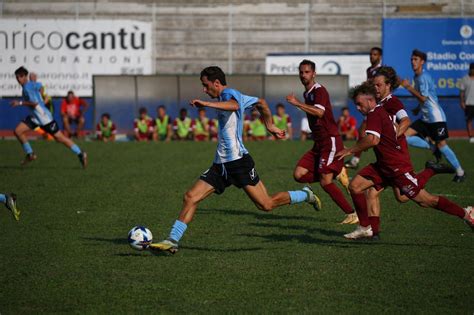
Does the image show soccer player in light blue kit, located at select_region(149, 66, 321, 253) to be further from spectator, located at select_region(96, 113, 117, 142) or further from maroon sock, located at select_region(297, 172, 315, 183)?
spectator, located at select_region(96, 113, 117, 142)

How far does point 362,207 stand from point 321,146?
1.34 meters

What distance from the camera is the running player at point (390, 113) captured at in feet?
32.3

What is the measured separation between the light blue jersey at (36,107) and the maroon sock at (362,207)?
33.4ft

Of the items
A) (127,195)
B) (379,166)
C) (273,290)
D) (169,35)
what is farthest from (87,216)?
(169,35)

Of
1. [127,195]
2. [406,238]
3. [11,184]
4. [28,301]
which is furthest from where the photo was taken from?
[11,184]

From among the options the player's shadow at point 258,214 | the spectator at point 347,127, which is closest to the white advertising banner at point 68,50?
the spectator at point 347,127

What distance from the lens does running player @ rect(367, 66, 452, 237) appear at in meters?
9.84

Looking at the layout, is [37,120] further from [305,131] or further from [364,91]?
[305,131]

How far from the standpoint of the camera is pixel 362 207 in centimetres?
990

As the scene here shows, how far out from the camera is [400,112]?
34.0ft

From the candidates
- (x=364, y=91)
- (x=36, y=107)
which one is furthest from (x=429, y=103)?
(x=36, y=107)

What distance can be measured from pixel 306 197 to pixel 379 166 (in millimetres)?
1103

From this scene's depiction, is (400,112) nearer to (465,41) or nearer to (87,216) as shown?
(87,216)

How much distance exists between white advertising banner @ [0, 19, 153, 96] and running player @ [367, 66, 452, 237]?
2593cm
